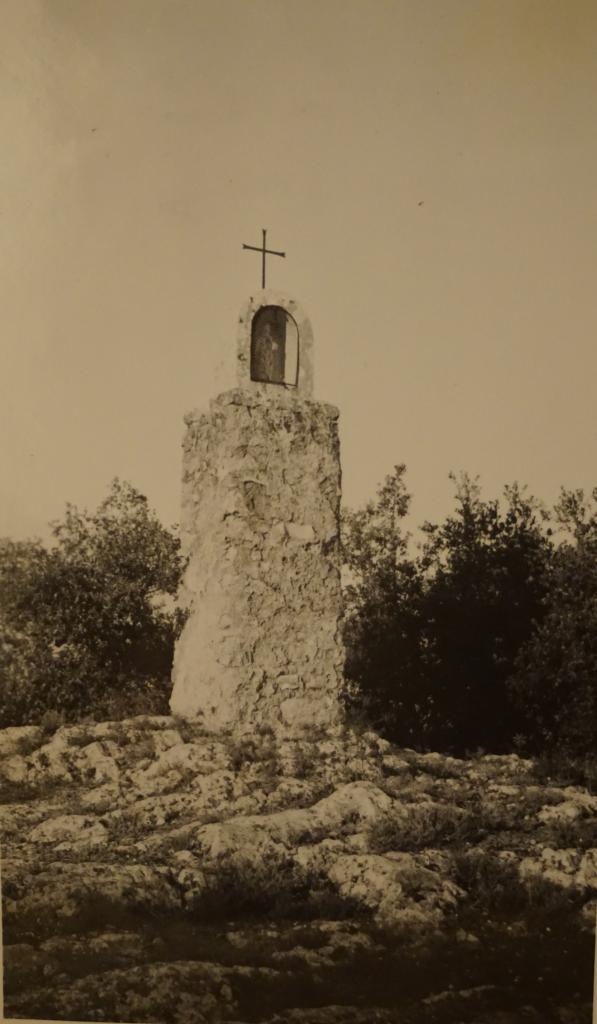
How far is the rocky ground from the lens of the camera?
498 centimetres

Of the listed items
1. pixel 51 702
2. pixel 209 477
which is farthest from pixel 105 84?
pixel 51 702

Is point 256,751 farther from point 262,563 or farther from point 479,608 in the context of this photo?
point 479,608

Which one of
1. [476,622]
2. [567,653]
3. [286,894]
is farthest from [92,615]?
[567,653]

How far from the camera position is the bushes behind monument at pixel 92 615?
620cm

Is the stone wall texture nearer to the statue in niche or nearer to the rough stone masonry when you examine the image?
the rough stone masonry

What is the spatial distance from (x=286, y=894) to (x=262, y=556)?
2.30m

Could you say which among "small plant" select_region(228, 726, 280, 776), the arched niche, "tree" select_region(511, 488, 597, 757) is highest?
the arched niche

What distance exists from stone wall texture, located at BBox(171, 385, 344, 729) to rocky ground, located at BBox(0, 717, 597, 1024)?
578 millimetres

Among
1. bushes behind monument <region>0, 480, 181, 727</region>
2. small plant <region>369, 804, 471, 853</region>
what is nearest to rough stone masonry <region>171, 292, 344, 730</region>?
bushes behind monument <region>0, 480, 181, 727</region>

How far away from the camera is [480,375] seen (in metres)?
5.89

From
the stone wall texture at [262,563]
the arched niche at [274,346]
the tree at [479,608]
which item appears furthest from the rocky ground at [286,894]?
the arched niche at [274,346]

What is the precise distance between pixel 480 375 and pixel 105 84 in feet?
9.85

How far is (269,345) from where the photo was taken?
6.43 m

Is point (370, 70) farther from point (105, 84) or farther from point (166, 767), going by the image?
point (166, 767)
